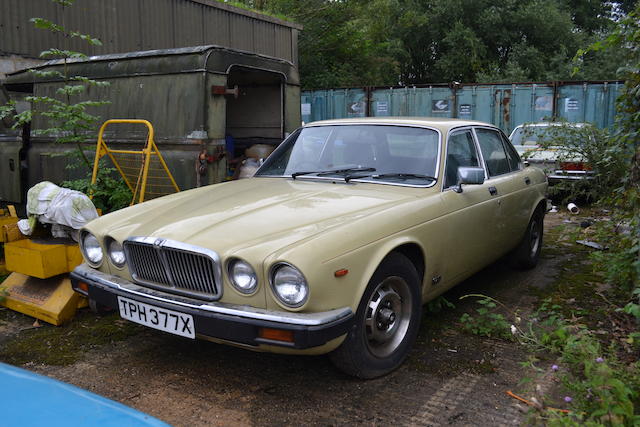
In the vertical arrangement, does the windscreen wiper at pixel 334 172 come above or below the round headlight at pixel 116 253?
above

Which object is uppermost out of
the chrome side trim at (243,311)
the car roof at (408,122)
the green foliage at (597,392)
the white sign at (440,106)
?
the white sign at (440,106)

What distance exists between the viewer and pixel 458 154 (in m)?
4.35

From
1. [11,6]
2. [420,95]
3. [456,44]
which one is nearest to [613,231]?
[11,6]

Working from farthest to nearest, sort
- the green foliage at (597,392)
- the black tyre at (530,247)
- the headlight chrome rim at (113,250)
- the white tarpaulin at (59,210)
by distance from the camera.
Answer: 1. the black tyre at (530,247)
2. the white tarpaulin at (59,210)
3. the headlight chrome rim at (113,250)
4. the green foliage at (597,392)

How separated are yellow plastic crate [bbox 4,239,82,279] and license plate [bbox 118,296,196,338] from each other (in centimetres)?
143

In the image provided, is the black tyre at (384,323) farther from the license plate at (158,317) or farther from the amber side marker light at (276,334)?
the license plate at (158,317)

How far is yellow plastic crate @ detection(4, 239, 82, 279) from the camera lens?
4.30 meters

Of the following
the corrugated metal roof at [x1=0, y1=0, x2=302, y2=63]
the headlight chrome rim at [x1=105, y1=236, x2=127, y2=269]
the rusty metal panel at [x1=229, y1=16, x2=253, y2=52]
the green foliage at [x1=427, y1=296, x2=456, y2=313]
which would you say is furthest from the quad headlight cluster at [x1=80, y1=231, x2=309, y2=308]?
the rusty metal panel at [x1=229, y1=16, x2=253, y2=52]

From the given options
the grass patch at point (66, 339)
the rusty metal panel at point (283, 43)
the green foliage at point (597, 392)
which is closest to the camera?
the green foliage at point (597, 392)

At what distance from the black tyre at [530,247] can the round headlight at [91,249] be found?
153 inches

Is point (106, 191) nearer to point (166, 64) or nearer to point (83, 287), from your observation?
point (166, 64)

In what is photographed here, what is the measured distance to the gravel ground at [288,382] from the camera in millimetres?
2932

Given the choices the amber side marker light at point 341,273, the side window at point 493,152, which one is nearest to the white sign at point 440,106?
the side window at point 493,152

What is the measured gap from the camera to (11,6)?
866 cm
